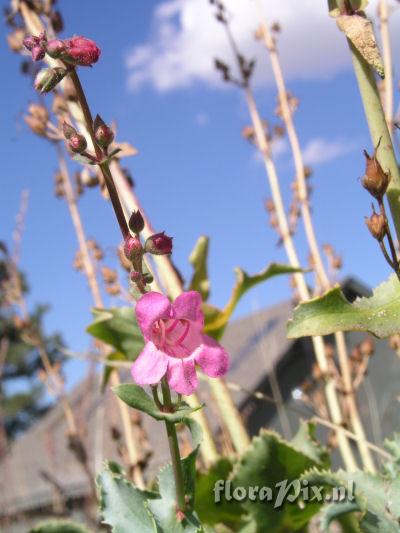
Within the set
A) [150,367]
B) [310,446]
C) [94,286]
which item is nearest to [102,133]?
[150,367]

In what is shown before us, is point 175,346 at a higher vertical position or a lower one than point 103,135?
lower

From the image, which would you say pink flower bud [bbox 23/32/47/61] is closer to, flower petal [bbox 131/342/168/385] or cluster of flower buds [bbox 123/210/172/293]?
cluster of flower buds [bbox 123/210/172/293]

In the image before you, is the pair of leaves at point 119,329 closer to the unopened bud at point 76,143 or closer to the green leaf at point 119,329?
the green leaf at point 119,329

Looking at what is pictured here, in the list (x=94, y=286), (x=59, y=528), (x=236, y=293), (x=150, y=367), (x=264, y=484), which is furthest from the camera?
(x=94, y=286)

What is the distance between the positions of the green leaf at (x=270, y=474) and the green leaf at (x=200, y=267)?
0.38 metres

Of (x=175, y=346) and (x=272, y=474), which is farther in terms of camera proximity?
(x=272, y=474)

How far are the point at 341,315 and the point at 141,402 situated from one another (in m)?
0.21

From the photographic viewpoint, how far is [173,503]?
0.65m

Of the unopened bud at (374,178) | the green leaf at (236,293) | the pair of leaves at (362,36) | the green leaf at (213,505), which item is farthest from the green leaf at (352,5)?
the green leaf at (213,505)

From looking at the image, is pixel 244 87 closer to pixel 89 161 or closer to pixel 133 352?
pixel 133 352

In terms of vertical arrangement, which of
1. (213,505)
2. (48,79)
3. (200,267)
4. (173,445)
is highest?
(48,79)

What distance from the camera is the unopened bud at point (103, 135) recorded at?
606mm

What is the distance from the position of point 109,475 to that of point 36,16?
1.05 metres

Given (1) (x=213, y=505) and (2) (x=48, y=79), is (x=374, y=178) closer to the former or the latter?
(2) (x=48, y=79)
